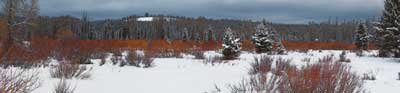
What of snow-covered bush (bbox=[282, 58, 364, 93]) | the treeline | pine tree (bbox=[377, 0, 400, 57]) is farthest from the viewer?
the treeline

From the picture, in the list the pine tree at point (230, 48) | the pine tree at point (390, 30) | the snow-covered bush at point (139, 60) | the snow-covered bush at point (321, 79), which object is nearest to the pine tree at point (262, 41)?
the pine tree at point (230, 48)

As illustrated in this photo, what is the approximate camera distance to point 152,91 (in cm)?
954

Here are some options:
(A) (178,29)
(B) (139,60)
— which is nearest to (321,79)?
(B) (139,60)

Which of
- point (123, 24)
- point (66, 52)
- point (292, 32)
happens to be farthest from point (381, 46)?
point (292, 32)

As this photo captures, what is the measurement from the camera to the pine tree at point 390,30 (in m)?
25.0

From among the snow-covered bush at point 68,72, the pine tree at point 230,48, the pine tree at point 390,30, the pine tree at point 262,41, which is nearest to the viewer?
the snow-covered bush at point 68,72

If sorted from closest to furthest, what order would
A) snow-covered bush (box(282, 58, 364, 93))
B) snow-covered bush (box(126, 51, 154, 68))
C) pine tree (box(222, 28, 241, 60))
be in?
snow-covered bush (box(282, 58, 364, 93)), snow-covered bush (box(126, 51, 154, 68)), pine tree (box(222, 28, 241, 60))

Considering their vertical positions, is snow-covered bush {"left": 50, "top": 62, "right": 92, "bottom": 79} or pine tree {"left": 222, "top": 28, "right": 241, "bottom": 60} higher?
snow-covered bush {"left": 50, "top": 62, "right": 92, "bottom": 79}

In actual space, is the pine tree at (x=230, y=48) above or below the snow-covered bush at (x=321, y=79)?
below

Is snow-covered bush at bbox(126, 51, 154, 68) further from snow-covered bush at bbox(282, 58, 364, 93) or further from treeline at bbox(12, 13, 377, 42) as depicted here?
treeline at bbox(12, 13, 377, 42)

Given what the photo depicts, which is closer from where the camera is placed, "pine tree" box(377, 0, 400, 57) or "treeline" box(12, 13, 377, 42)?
"pine tree" box(377, 0, 400, 57)

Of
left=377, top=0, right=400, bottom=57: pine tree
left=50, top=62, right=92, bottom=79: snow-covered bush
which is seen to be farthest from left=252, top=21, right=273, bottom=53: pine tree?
left=50, top=62, right=92, bottom=79: snow-covered bush

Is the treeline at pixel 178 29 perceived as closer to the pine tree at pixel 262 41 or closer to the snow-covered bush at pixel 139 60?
the pine tree at pixel 262 41

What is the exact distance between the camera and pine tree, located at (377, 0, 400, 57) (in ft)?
82.1
